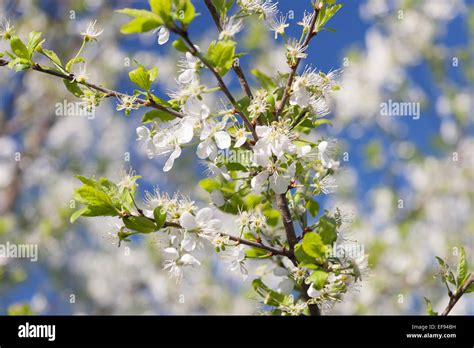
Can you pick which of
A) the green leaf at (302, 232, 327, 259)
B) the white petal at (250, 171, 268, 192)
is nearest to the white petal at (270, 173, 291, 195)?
the white petal at (250, 171, 268, 192)

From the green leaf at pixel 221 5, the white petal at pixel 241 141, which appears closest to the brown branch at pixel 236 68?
the green leaf at pixel 221 5

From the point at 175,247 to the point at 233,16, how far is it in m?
0.49

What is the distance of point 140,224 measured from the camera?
1.08 meters

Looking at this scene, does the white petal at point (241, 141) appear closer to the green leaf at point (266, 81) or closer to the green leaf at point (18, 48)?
the green leaf at point (266, 81)

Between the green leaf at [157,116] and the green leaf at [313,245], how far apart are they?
0.36 meters

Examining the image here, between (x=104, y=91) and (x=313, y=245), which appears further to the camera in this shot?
(x=104, y=91)

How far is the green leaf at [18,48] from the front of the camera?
113 centimetres

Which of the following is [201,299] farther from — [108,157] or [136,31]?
[136,31]

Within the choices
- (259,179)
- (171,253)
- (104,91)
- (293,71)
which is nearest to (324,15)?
(293,71)

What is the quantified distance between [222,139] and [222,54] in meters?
0.17

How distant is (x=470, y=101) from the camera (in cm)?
581

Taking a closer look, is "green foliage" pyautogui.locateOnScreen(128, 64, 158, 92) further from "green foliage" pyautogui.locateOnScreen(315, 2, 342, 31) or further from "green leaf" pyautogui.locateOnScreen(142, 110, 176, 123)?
"green foliage" pyautogui.locateOnScreen(315, 2, 342, 31)

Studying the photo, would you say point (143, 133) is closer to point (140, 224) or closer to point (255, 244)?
point (140, 224)

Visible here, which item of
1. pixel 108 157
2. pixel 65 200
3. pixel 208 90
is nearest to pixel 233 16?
pixel 208 90
